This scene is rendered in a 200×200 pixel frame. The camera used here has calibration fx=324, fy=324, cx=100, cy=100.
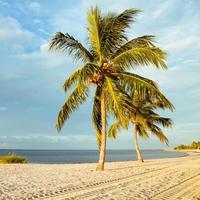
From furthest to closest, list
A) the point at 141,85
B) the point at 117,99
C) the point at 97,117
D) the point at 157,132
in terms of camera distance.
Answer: the point at 157,132 → the point at 97,117 → the point at 141,85 → the point at 117,99

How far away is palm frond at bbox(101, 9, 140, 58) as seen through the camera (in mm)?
14914

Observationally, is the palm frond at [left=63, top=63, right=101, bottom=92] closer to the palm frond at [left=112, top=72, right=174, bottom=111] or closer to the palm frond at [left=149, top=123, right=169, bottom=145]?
the palm frond at [left=112, top=72, right=174, bottom=111]

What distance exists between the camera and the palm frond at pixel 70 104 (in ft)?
48.9

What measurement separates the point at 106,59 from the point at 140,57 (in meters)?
1.76

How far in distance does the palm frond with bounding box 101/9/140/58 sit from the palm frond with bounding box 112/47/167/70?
69 centimetres

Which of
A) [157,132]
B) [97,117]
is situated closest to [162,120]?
[157,132]

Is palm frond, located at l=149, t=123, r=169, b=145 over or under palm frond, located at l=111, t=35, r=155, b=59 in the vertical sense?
under

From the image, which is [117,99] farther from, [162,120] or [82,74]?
[162,120]

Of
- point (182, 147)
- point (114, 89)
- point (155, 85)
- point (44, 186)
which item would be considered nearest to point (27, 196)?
point (44, 186)

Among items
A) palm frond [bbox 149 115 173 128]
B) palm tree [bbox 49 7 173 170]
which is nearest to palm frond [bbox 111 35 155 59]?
Result: palm tree [bbox 49 7 173 170]

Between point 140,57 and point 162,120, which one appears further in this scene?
point 162,120

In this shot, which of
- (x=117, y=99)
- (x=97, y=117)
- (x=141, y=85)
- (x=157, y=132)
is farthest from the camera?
(x=157, y=132)

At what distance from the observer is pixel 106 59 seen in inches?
597

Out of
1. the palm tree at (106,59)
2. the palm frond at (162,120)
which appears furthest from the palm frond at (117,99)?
the palm frond at (162,120)
